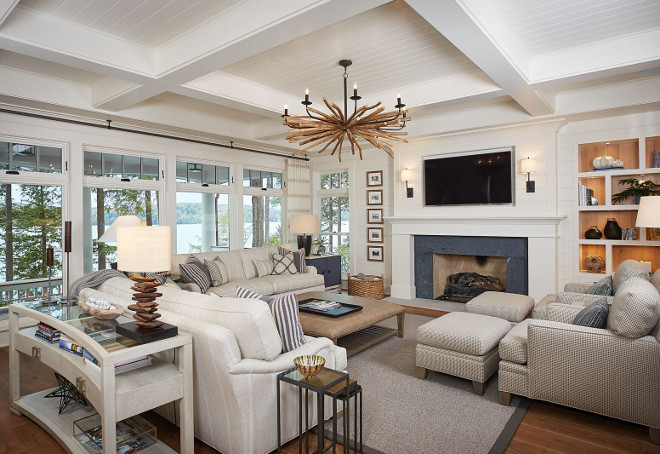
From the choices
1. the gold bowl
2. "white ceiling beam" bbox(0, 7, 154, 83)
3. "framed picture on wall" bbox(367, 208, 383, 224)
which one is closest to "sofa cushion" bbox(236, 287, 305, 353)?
the gold bowl

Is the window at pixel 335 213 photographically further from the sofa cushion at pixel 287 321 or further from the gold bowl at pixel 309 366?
the gold bowl at pixel 309 366

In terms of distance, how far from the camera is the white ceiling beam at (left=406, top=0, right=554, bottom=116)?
2.46 metres

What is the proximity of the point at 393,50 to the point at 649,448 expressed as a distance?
3.33 metres

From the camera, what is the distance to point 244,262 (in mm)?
5684

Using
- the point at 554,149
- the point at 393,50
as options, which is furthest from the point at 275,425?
the point at 554,149

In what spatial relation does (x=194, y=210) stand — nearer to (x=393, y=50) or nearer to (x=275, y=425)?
(x=393, y=50)

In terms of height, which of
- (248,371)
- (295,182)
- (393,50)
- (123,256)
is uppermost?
(393,50)

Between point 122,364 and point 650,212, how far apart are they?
13.7 ft

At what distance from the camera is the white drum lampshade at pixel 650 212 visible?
11.6ft

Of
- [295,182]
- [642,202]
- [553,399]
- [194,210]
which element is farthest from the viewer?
[295,182]

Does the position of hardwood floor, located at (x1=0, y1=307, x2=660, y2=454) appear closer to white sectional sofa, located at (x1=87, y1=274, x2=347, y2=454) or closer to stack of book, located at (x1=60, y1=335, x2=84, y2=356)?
white sectional sofa, located at (x1=87, y1=274, x2=347, y2=454)

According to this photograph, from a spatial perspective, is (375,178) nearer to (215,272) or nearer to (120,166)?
(215,272)

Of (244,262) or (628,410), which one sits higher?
(244,262)

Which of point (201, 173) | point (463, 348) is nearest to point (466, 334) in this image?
point (463, 348)
